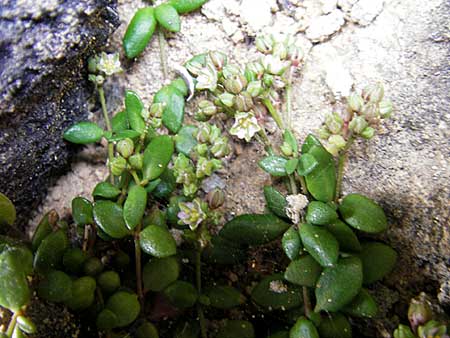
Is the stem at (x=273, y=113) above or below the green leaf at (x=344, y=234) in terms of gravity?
above

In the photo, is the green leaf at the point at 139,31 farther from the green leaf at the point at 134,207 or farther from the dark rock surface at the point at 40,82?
the green leaf at the point at 134,207

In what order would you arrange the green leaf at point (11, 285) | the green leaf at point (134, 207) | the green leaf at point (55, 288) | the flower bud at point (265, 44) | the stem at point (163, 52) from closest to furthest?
1. the green leaf at point (11, 285)
2. the green leaf at point (55, 288)
3. the green leaf at point (134, 207)
4. the flower bud at point (265, 44)
5. the stem at point (163, 52)

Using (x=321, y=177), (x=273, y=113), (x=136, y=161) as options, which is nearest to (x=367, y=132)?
(x=321, y=177)

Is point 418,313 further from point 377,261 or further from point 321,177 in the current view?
point 321,177

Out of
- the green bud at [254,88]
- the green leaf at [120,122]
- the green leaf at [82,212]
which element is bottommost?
the green leaf at [82,212]

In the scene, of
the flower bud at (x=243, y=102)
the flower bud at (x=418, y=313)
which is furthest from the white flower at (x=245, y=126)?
the flower bud at (x=418, y=313)

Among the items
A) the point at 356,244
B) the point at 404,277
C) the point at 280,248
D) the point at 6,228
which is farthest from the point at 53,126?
the point at 404,277
